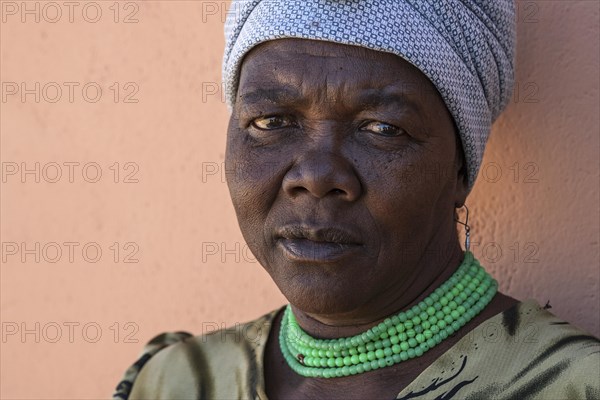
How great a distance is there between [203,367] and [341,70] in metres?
0.83

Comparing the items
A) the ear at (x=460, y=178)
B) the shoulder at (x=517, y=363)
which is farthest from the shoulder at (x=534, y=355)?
the ear at (x=460, y=178)

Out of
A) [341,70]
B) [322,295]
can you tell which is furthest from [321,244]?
[341,70]

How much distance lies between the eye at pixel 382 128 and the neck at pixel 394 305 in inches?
11.1

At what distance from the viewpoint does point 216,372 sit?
2.32 meters

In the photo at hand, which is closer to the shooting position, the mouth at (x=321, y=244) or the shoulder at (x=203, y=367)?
the mouth at (x=321, y=244)

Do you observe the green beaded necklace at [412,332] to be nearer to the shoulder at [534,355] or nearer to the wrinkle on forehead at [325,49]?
the shoulder at [534,355]

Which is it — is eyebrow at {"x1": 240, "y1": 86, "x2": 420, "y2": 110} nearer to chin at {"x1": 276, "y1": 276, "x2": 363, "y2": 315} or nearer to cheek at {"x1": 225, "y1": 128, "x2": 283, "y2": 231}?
cheek at {"x1": 225, "y1": 128, "x2": 283, "y2": 231}

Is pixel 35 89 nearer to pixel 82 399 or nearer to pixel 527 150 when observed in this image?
pixel 82 399

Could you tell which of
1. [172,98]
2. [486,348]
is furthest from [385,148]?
[172,98]

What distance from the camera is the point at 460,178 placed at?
2.14 meters

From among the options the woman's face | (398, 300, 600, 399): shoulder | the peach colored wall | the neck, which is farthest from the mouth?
the peach colored wall

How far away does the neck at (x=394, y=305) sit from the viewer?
2066 mm

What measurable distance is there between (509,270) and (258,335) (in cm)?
62

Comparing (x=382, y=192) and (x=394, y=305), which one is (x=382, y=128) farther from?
(x=394, y=305)
